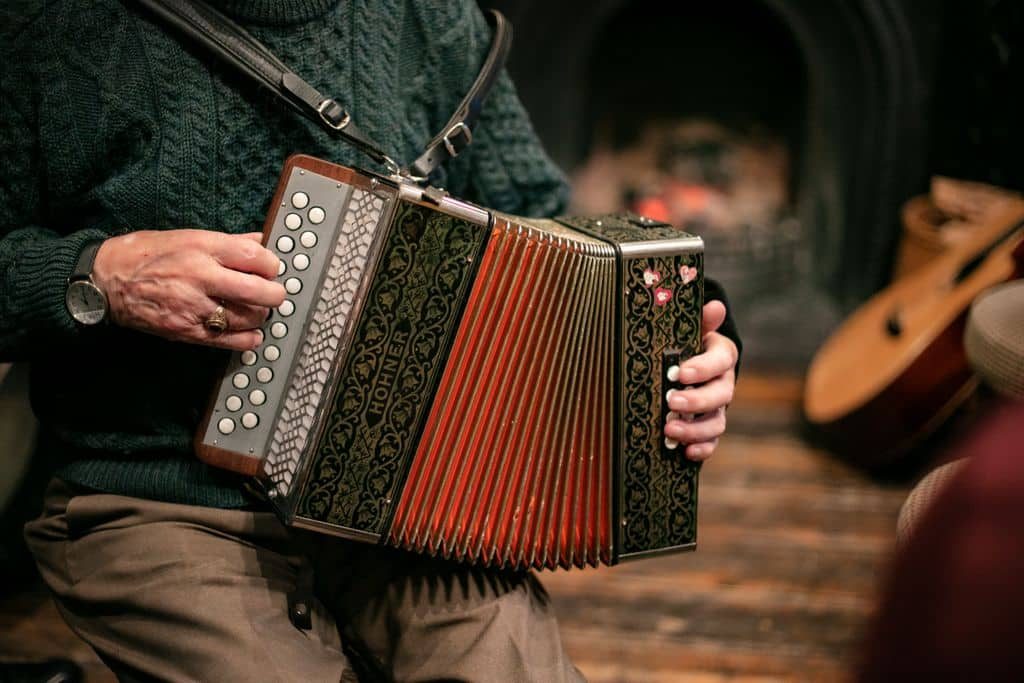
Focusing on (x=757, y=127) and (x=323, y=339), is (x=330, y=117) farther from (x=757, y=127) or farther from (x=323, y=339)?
(x=757, y=127)

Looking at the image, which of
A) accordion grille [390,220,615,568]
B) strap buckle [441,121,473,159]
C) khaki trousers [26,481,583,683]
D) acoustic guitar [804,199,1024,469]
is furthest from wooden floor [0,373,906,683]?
strap buckle [441,121,473,159]

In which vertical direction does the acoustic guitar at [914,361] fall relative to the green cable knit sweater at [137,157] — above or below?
below

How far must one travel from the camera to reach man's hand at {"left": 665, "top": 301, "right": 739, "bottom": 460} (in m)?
0.90

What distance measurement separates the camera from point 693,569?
1.67 m

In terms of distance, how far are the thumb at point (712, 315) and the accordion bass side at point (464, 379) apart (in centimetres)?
4

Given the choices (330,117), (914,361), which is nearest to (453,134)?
(330,117)

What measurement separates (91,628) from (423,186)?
52 cm

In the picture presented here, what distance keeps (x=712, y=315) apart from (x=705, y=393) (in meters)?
0.08

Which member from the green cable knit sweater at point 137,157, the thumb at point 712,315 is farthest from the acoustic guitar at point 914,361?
the green cable knit sweater at point 137,157

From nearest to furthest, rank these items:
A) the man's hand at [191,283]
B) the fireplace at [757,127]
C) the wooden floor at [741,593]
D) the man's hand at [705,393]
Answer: the man's hand at [191,283] < the man's hand at [705,393] < the wooden floor at [741,593] < the fireplace at [757,127]

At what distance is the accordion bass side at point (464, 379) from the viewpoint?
0.79 meters

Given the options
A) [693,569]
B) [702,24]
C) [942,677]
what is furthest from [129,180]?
[702,24]

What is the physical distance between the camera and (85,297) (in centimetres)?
81

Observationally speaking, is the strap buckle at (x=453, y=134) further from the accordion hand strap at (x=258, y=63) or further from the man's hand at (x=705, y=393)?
the man's hand at (x=705, y=393)
